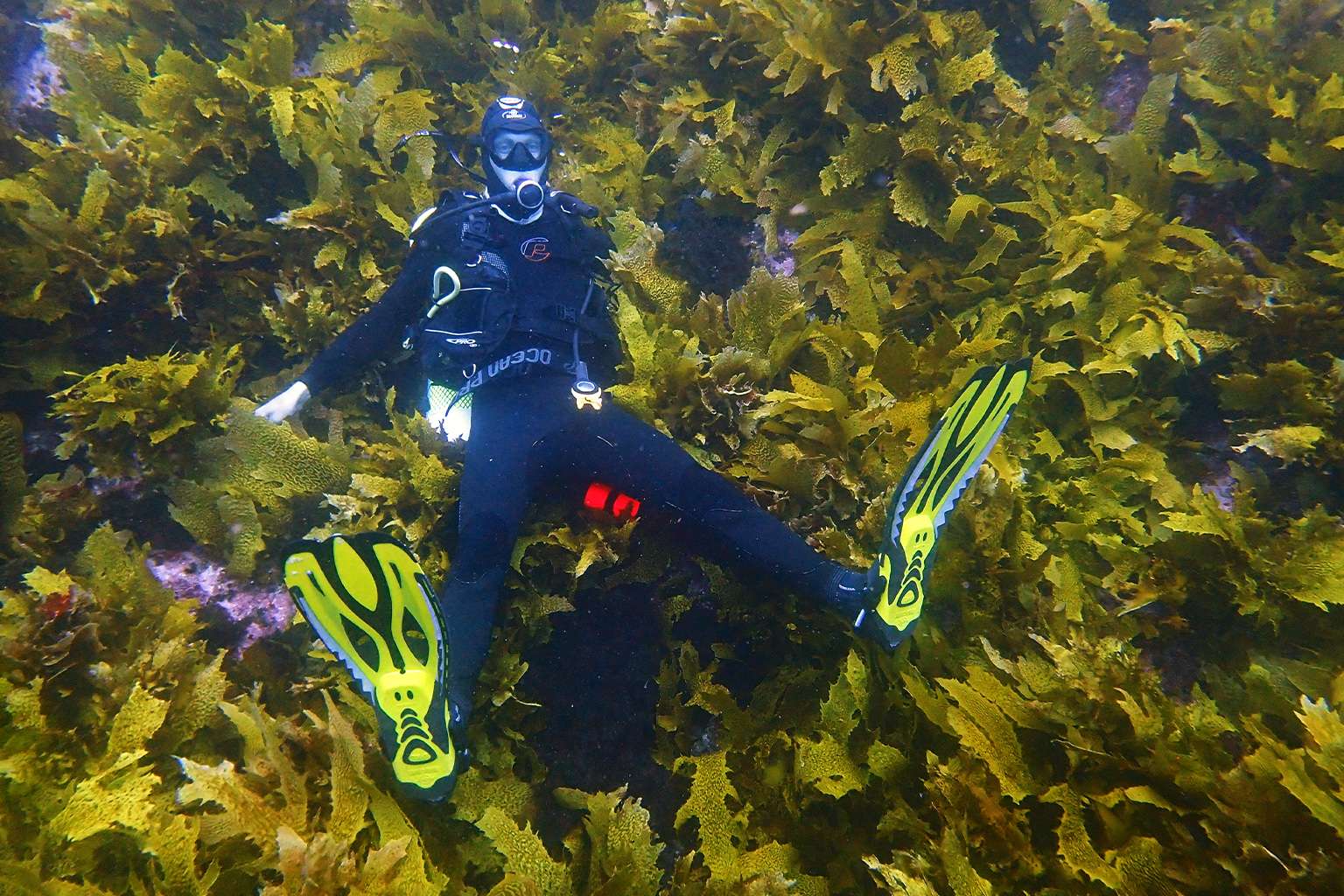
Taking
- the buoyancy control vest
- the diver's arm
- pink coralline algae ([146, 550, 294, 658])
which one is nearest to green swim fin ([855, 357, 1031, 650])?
the buoyancy control vest

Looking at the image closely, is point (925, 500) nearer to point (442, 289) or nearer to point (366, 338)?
point (442, 289)

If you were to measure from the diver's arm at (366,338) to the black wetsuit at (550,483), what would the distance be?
2.07ft

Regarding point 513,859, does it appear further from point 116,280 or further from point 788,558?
point 116,280

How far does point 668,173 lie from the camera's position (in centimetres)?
414

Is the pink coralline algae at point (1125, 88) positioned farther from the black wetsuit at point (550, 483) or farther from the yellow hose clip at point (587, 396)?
the yellow hose clip at point (587, 396)

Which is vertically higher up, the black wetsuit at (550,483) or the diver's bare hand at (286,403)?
the black wetsuit at (550,483)

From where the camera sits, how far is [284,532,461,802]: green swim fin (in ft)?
6.13

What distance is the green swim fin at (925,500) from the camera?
207 cm

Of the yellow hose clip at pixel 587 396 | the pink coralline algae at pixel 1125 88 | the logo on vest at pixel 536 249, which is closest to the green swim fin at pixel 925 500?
the yellow hose clip at pixel 587 396

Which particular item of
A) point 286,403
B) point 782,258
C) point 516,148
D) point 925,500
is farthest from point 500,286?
point 925,500

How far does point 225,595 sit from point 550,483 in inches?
68.3

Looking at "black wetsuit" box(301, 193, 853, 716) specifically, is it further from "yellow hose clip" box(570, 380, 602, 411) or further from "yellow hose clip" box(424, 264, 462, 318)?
"yellow hose clip" box(424, 264, 462, 318)

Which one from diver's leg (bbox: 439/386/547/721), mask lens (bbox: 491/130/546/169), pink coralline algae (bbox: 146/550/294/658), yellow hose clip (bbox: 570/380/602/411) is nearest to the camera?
diver's leg (bbox: 439/386/547/721)

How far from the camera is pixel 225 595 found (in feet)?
9.33
